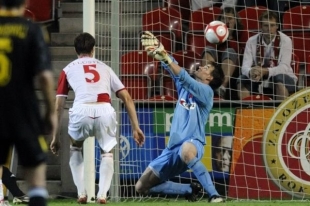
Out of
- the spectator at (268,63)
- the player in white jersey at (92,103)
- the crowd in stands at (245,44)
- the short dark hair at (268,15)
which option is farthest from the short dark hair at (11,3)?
the short dark hair at (268,15)

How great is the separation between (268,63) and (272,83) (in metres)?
0.32

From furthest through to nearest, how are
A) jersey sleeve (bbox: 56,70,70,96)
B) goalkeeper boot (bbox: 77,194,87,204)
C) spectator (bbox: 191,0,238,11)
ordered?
1. spectator (bbox: 191,0,238,11)
2. jersey sleeve (bbox: 56,70,70,96)
3. goalkeeper boot (bbox: 77,194,87,204)

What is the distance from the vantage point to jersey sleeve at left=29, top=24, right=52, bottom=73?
5.37 metres

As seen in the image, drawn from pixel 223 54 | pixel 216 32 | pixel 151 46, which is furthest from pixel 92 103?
pixel 223 54

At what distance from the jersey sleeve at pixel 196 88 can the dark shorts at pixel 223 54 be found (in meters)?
1.58

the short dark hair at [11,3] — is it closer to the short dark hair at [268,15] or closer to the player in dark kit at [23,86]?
the player in dark kit at [23,86]

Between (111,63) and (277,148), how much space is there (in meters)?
2.26

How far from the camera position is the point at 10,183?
10.7 metres

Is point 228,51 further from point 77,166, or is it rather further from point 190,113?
point 77,166

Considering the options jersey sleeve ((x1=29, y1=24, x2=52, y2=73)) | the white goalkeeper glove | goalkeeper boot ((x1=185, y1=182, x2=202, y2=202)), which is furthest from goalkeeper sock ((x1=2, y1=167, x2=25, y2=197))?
jersey sleeve ((x1=29, y1=24, x2=52, y2=73))

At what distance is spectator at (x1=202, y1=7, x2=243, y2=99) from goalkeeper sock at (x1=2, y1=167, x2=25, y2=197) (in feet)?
9.18

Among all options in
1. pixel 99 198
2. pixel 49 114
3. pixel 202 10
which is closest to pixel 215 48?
pixel 202 10

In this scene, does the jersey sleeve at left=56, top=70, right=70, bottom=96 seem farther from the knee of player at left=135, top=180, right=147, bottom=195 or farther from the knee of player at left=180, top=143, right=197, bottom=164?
the knee of player at left=180, top=143, right=197, bottom=164

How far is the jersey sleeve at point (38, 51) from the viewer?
5.37 meters
